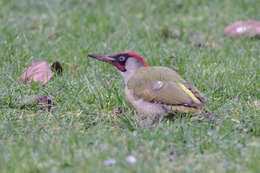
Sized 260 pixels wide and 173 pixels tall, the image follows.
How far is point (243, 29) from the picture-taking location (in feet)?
20.7

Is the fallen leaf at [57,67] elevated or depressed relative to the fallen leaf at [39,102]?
elevated

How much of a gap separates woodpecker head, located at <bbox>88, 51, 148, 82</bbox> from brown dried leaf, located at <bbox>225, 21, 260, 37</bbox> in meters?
2.14

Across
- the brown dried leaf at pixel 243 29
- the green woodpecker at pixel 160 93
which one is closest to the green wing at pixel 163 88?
the green woodpecker at pixel 160 93

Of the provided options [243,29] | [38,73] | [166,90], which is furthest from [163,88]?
[243,29]

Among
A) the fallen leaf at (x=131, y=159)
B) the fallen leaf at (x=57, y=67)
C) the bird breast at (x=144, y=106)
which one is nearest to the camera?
the fallen leaf at (x=131, y=159)

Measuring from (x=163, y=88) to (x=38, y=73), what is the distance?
155 cm

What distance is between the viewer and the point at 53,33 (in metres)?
6.50

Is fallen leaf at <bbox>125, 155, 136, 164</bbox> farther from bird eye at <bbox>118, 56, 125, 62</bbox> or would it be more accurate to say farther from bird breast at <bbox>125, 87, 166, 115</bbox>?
bird eye at <bbox>118, 56, 125, 62</bbox>

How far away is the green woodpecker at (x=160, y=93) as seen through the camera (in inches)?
155

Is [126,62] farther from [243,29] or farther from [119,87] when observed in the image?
[243,29]

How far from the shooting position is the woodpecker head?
15.6 feet

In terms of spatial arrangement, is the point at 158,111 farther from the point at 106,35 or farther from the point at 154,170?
the point at 106,35

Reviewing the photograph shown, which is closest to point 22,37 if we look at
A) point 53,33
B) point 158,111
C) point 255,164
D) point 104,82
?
point 53,33

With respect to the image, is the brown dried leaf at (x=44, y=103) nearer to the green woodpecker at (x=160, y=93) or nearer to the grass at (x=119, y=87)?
the grass at (x=119, y=87)
